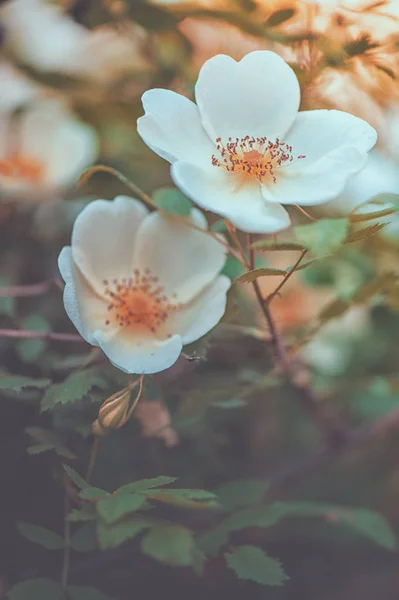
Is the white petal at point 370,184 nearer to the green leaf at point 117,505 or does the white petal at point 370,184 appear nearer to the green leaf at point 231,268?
the green leaf at point 231,268

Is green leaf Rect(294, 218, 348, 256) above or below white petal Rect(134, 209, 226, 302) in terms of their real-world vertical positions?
above

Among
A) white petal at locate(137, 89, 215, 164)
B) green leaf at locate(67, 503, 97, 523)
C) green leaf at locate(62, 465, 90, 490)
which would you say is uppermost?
white petal at locate(137, 89, 215, 164)

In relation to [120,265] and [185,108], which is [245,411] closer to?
[120,265]

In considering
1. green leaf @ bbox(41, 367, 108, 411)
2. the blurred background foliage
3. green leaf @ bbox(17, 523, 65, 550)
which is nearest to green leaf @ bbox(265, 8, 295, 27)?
the blurred background foliage

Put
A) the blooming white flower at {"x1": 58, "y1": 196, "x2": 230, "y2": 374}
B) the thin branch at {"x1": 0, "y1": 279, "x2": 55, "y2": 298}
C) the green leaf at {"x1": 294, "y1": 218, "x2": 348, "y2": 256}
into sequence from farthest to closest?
the thin branch at {"x1": 0, "y1": 279, "x2": 55, "y2": 298}, the blooming white flower at {"x1": 58, "y1": 196, "x2": 230, "y2": 374}, the green leaf at {"x1": 294, "y1": 218, "x2": 348, "y2": 256}

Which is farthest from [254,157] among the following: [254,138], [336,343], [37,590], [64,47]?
[64,47]

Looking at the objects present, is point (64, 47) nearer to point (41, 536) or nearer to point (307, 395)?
point (307, 395)

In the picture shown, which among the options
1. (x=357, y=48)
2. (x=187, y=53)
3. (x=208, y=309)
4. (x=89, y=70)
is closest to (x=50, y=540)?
(x=208, y=309)

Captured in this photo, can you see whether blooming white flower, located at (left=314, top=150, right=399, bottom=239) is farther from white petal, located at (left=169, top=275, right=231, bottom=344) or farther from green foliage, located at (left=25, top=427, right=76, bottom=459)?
green foliage, located at (left=25, top=427, right=76, bottom=459)
